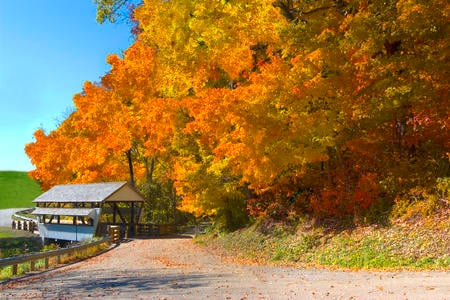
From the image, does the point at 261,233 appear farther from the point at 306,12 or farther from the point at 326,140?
the point at 306,12

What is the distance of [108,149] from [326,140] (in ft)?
82.2

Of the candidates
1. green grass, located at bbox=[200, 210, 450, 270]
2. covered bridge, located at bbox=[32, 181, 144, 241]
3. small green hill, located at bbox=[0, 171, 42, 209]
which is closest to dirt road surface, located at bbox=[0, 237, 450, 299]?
green grass, located at bbox=[200, 210, 450, 270]

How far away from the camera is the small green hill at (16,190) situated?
7774 centimetres

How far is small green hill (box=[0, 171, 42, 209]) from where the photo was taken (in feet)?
255

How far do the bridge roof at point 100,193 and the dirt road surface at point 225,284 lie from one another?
14775mm

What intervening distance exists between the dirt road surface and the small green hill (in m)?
70.0

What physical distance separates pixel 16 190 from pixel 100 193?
6704 centimetres

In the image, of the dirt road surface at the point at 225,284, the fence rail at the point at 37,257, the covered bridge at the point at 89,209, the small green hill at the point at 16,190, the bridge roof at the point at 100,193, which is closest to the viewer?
the dirt road surface at the point at 225,284

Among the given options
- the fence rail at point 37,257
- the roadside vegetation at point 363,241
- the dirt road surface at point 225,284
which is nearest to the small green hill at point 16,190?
the fence rail at point 37,257

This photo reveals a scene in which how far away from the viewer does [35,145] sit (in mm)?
44938

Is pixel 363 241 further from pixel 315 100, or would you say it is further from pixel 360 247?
pixel 315 100

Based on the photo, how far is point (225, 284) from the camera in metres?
10.1

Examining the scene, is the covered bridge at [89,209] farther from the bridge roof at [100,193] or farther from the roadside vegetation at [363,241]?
the roadside vegetation at [363,241]

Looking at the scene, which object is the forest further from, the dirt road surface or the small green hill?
the small green hill
